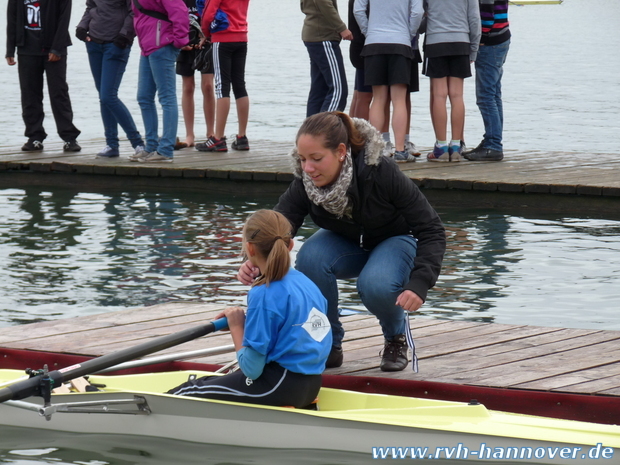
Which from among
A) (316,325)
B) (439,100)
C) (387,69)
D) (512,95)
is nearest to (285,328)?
(316,325)

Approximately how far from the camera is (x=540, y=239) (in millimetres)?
8281

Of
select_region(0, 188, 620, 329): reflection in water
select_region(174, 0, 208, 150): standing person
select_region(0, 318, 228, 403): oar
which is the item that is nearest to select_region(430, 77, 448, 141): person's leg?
select_region(0, 188, 620, 329): reflection in water

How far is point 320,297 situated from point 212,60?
6.64 meters

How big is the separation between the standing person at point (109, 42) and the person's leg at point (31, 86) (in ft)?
2.98

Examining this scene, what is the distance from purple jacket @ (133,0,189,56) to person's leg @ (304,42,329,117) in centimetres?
133

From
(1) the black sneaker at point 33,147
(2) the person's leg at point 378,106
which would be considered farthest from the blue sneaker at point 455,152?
(1) the black sneaker at point 33,147

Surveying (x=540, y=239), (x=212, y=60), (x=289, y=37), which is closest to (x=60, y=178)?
(x=212, y=60)

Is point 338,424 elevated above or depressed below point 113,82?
below

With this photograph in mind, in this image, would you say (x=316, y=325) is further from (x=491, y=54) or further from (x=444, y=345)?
(x=491, y=54)

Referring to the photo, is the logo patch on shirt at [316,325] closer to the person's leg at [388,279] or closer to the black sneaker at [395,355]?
the person's leg at [388,279]

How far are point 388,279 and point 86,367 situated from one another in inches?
52.2

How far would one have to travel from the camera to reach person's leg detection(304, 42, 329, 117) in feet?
33.0

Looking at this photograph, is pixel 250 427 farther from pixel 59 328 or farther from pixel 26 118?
pixel 26 118

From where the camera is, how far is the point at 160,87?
956 cm
